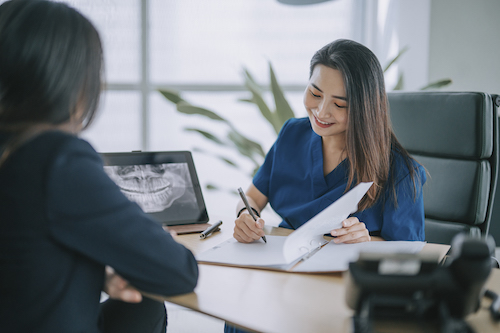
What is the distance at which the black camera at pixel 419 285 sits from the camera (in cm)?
51

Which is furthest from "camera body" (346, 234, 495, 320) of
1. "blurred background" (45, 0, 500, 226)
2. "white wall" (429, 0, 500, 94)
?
"white wall" (429, 0, 500, 94)

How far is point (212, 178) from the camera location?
284 centimetres

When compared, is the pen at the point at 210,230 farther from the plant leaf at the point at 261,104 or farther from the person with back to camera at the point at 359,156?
the plant leaf at the point at 261,104

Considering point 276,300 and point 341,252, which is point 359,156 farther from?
point 276,300

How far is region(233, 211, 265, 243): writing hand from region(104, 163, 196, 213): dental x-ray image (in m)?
0.22

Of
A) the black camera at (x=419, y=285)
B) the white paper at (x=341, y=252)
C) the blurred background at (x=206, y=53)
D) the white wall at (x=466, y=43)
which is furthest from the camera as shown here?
the blurred background at (x=206, y=53)

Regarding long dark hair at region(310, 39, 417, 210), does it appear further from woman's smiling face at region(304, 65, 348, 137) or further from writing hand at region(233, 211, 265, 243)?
writing hand at region(233, 211, 265, 243)

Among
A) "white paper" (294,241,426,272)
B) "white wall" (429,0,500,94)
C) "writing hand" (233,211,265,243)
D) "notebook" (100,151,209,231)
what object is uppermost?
"white wall" (429,0,500,94)

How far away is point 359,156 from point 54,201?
892 mm

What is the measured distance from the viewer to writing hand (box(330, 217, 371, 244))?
1020 millimetres

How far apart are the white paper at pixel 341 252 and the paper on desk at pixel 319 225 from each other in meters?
0.03

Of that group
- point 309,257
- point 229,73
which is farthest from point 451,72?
point 309,257

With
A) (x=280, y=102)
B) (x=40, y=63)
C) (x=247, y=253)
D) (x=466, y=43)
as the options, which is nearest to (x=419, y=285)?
(x=247, y=253)

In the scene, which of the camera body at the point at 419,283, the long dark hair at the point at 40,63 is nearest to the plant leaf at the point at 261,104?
the long dark hair at the point at 40,63
